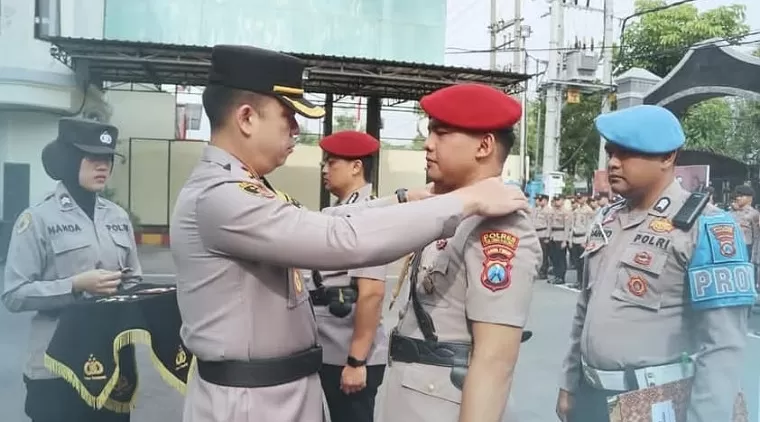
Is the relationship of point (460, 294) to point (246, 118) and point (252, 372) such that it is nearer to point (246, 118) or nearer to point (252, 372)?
point (252, 372)

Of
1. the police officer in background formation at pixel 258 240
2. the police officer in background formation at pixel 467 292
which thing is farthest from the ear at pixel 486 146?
the police officer in background formation at pixel 258 240

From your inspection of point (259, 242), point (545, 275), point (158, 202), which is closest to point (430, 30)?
point (158, 202)

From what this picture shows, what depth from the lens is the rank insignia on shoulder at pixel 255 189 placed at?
1086 mm

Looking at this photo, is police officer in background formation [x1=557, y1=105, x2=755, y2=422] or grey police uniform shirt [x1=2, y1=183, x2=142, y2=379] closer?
police officer in background formation [x1=557, y1=105, x2=755, y2=422]

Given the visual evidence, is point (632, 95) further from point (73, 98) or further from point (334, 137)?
point (73, 98)

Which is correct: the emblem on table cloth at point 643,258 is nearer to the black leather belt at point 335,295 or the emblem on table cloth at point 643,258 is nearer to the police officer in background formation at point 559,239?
the black leather belt at point 335,295

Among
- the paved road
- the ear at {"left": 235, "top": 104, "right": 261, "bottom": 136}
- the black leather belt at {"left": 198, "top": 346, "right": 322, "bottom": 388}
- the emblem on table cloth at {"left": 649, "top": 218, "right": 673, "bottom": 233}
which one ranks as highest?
the ear at {"left": 235, "top": 104, "right": 261, "bottom": 136}

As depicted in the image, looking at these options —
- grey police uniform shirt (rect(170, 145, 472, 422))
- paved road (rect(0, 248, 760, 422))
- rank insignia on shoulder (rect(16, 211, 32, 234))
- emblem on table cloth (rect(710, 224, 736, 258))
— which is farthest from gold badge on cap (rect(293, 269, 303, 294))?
rank insignia on shoulder (rect(16, 211, 32, 234))

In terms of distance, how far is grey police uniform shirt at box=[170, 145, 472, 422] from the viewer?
3.38 ft

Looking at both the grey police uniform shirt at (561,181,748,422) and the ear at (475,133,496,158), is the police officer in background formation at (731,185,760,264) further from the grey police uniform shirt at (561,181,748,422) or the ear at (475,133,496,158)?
the ear at (475,133,496,158)

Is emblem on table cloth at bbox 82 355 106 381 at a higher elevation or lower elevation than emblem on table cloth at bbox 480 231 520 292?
lower

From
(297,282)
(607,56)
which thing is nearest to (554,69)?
(607,56)

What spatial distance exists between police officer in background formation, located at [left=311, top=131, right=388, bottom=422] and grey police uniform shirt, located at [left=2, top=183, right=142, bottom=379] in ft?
2.32

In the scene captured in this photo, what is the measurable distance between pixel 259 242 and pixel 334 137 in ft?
4.11
